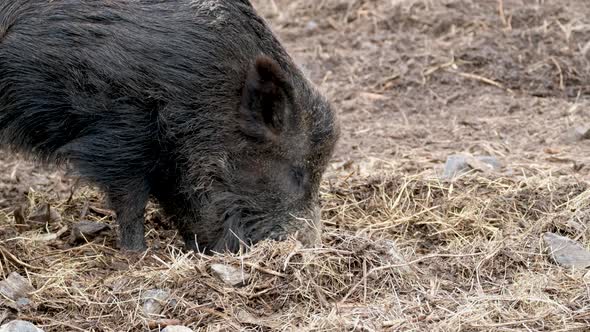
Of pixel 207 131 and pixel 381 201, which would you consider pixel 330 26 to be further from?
pixel 207 131

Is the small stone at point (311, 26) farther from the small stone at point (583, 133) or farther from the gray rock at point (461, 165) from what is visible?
the gray rock at point (461, 165)

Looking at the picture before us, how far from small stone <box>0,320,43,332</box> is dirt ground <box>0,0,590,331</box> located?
0.15m

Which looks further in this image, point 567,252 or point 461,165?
point 461,165

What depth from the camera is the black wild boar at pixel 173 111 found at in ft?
20.3

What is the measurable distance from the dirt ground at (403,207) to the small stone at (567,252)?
0.07 metres

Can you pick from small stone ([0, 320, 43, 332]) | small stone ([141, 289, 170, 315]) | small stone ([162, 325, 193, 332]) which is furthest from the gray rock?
small stone ([0, 320, 43, 332])

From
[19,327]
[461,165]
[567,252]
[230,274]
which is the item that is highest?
[19,327]

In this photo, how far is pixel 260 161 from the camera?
648 cm

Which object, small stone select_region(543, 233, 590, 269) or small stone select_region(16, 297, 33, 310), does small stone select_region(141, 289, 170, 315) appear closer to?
small stone select_region(16, 297, 33, 310)

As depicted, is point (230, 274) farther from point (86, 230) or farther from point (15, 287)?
point (86, 230)

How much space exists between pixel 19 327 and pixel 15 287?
0.55 m

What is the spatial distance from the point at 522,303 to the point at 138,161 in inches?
94.5

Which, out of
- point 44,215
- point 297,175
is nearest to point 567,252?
point 297,175

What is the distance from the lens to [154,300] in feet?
17.2
